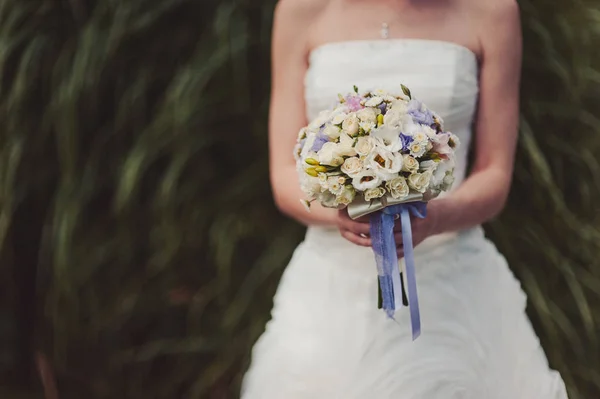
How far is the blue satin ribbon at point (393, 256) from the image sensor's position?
0.77 m

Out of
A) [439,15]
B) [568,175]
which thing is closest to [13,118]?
[439,15]

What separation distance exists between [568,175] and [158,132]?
669 millimetres

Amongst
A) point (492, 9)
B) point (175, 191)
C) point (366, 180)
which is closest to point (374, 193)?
point (366, 180)

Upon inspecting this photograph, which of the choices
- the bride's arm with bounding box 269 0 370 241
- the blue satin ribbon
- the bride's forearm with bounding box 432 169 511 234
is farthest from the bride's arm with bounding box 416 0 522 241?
the bride's arm with bounding box 269 0 370 241

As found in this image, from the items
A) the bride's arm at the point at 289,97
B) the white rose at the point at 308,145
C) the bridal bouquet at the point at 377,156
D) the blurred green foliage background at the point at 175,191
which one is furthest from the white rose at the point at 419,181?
the blurred green foliage background at the point at 175,191

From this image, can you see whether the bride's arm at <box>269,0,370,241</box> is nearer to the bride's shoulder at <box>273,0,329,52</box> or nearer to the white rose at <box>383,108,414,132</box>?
the bride's shoulder at <box>273,0,329,52</box>

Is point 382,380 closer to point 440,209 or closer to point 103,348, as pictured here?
point 440,209

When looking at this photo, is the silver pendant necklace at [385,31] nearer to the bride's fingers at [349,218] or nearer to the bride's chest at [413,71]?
the bride's chest at [413,71]

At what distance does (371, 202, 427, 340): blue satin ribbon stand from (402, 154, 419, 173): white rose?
0.06 metres

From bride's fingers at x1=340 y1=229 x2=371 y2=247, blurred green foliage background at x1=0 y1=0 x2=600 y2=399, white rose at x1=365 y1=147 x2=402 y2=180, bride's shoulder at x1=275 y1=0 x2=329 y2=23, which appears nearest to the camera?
white rose at x1=365 y1=147 x2=402 y2=180

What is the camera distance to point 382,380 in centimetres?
82

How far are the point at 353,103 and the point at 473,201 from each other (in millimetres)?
232

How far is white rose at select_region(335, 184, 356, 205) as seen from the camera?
0.72 m

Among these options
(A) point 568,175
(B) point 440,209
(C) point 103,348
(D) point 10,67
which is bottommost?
(C) point 103,348
